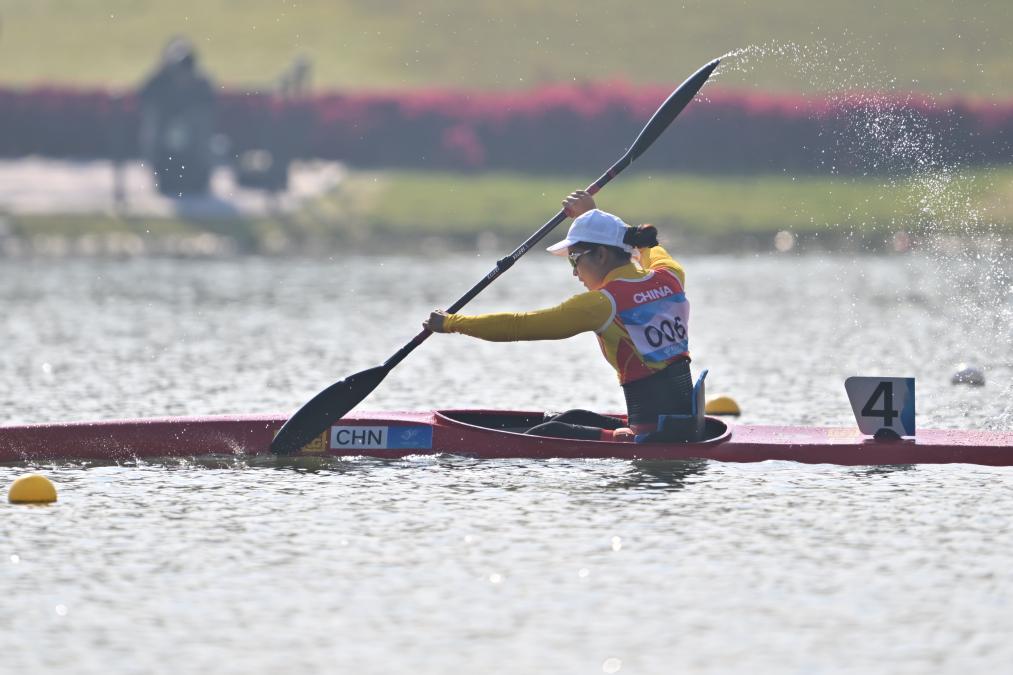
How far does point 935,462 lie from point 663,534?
307 centimetres

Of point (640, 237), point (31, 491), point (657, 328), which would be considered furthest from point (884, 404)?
point (31, 491)

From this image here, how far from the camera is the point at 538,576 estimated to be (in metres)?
9.74

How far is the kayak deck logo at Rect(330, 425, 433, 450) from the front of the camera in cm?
1355

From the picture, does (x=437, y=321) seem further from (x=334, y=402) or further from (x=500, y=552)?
(x=500, y=552)

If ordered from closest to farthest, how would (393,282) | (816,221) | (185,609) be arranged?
(185,609)
(393,282)
(816,221)

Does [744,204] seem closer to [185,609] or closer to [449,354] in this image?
[449,354]

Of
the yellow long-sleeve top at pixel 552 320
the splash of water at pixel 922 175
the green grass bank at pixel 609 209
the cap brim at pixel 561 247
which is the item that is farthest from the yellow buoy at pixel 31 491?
the green grass bank at pixel 609 209

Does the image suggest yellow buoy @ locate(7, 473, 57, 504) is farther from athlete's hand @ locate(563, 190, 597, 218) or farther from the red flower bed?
the red flower bed

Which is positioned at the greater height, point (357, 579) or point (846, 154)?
point (846, 154)

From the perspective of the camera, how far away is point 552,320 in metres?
13.0

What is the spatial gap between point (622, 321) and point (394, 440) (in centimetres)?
195

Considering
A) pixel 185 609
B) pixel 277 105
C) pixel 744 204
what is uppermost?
pixel 277 105

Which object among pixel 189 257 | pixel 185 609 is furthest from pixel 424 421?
pixel 189 257

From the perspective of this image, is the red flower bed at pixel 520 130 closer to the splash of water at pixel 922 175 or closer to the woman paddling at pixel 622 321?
the splash of water at pixel 922 175
